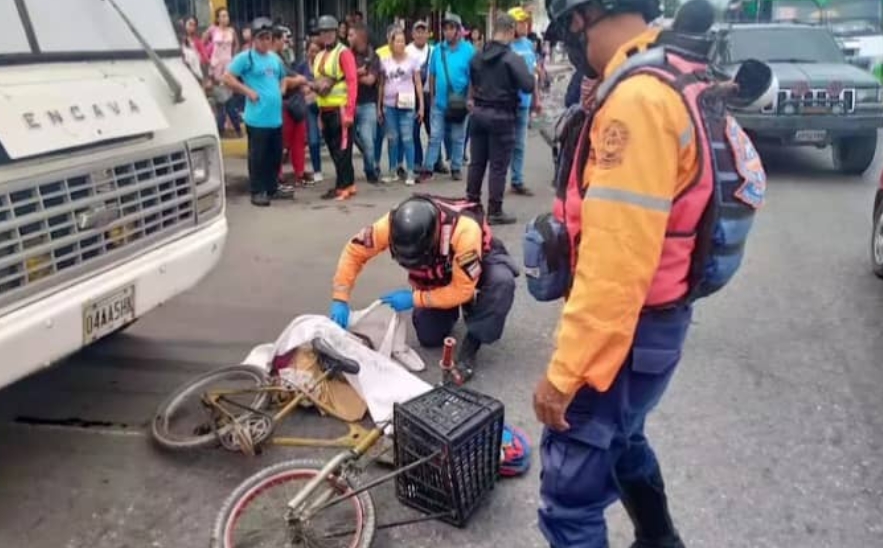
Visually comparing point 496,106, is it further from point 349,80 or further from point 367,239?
point 367,239

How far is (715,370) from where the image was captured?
174 inches

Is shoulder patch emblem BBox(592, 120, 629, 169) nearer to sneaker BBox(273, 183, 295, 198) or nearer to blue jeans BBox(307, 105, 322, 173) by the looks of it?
sneaker BBox(273, 183, 295, 198)

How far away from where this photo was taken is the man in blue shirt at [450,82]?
28.9ft

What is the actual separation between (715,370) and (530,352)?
0.95 m

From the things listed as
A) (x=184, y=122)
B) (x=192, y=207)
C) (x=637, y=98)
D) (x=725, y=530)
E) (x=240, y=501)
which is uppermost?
(x=637, y=98)

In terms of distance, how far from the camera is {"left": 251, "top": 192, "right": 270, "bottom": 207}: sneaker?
8.28 m

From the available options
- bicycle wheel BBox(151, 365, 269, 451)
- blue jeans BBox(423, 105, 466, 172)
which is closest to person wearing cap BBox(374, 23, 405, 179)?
blue jeans BBox(423, 105, 466, 172)

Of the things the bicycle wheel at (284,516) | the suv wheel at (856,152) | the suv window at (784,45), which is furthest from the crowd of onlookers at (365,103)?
the bicycle wheel at (284,516)

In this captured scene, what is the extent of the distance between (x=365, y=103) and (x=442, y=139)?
1.08 m

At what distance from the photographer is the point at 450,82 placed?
8.91 m

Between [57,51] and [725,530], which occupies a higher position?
[57,51]

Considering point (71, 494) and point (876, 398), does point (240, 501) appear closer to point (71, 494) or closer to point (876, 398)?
point (71, 494)

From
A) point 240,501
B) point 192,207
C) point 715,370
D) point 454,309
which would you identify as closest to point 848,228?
point 715,370

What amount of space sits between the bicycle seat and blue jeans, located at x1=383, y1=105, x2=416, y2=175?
5.81 m
